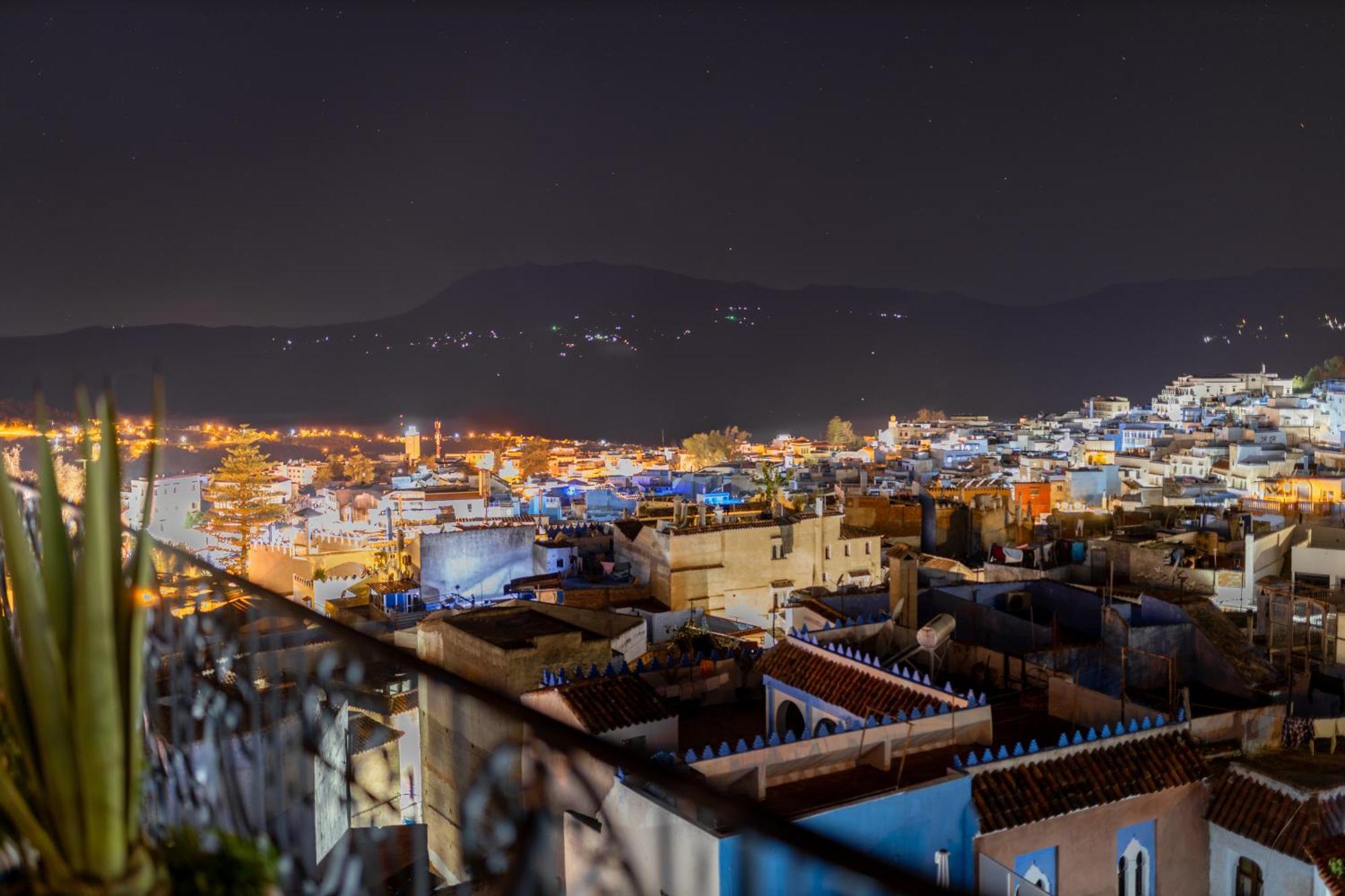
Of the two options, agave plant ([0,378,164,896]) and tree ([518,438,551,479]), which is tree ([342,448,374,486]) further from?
agave plant ([0,378,164,896])

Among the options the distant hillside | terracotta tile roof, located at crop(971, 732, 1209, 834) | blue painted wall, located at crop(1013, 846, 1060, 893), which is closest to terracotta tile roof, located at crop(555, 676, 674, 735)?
terracotta tile roof, located at crop(971, 732, 1209, 834)

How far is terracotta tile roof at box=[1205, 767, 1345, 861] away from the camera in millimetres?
8453

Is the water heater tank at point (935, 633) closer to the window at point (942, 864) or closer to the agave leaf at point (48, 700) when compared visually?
the window at point (942, 864)

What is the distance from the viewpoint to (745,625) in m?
18.3

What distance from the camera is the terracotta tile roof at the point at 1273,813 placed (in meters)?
8.45

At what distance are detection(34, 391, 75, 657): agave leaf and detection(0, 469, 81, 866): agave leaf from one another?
2 cm

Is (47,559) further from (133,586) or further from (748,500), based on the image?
(748,500)

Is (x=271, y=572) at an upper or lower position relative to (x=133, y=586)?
lower

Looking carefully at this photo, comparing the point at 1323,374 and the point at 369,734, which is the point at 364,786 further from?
the point at 1323,374

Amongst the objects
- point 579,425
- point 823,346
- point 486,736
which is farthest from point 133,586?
point 823,346

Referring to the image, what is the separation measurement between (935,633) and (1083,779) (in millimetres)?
2650

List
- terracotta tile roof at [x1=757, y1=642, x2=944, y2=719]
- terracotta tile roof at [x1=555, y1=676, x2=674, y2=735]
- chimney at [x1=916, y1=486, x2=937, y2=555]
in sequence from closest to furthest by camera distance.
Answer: terracotta tile roof at [x1=757, y1=642, x2=944, y2=719]
terracotta tile roof at [x1=555, y1=676, x2=674, y2=735]
chimney at [x1=916, y1=486, x2=937, y2=555]

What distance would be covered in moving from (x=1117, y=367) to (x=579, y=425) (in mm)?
99955

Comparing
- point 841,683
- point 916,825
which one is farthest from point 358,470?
point 916,825
